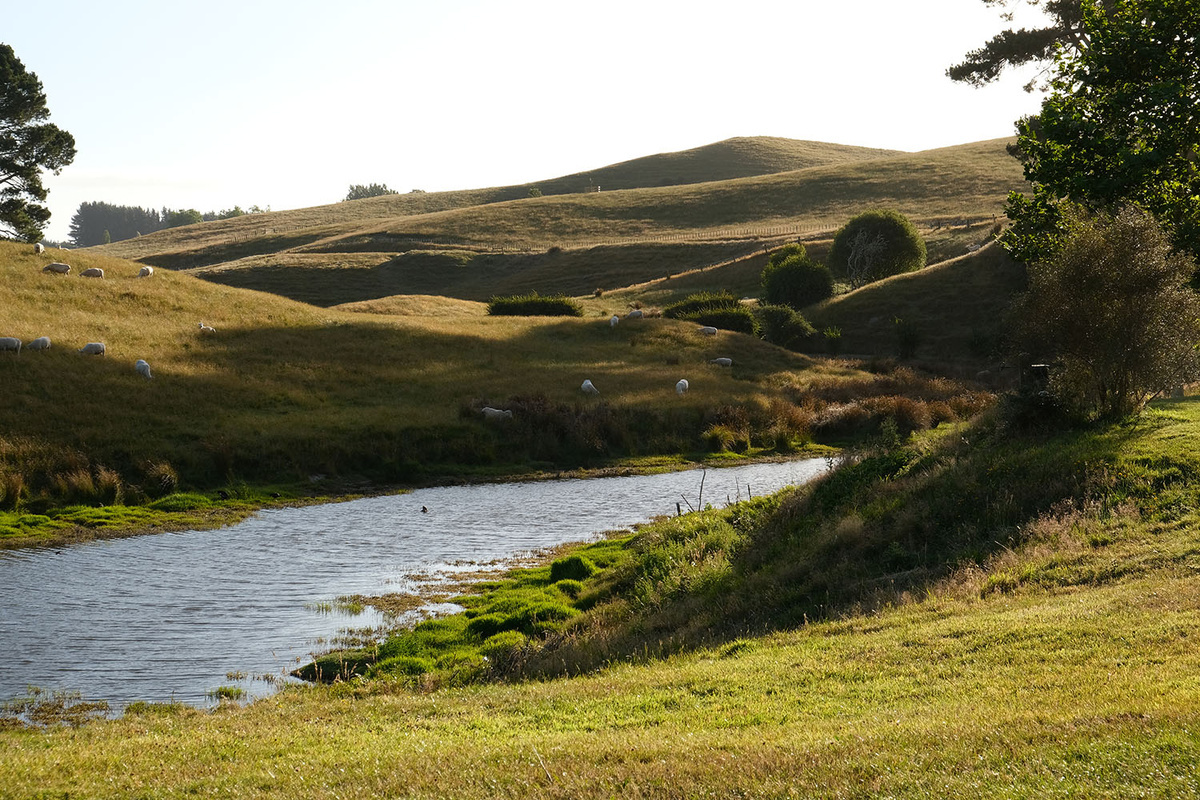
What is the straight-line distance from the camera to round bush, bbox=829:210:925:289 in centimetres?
8869

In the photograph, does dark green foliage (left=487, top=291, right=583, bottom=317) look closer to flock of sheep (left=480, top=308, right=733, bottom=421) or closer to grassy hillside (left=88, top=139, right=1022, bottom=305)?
flock of sheep (left=480, top=308, right=733, bottom=421)

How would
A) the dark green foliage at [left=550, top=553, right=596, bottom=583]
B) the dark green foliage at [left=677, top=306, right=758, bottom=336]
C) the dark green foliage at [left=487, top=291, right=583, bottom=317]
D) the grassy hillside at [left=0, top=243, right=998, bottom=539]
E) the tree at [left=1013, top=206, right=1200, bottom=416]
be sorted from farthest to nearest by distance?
the dark green foliage at [left=487, top=291, right=583, bottom=317] → the dark green foliage at [left=677, top=306, right=758, bottom=336] → the grassy hillside at [left=0, top=243, right=998, bottom=539] → the tree at [left=1013, top=206, right=1200, bottom=416] → the dark green foliage at [left=550, top=553, right=596, bottom=583]

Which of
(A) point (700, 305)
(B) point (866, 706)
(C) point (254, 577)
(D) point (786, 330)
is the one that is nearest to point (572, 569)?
(C) point (254, 577)

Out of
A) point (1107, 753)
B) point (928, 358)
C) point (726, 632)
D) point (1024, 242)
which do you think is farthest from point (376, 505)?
point (928, 358)

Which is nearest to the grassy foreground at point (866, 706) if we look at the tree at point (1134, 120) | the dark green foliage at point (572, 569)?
the dark green foliage at point (572, 569)

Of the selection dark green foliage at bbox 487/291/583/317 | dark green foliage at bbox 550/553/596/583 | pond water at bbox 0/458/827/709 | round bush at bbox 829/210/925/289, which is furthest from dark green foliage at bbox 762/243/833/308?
dark green foliage at bbox 550/553/596/583

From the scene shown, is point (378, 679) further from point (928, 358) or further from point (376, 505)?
point (928, 358)

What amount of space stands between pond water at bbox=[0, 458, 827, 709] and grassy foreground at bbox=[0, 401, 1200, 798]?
10.7 ft

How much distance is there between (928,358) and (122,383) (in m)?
50.2

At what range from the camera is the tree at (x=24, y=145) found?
82125 millimetres

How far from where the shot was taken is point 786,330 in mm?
71312

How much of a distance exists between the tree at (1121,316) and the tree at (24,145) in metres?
85.7

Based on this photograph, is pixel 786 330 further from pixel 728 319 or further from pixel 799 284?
pixel 799 284

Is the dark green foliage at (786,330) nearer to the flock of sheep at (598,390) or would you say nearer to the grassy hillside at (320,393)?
the flock of sheep at (598,390)
